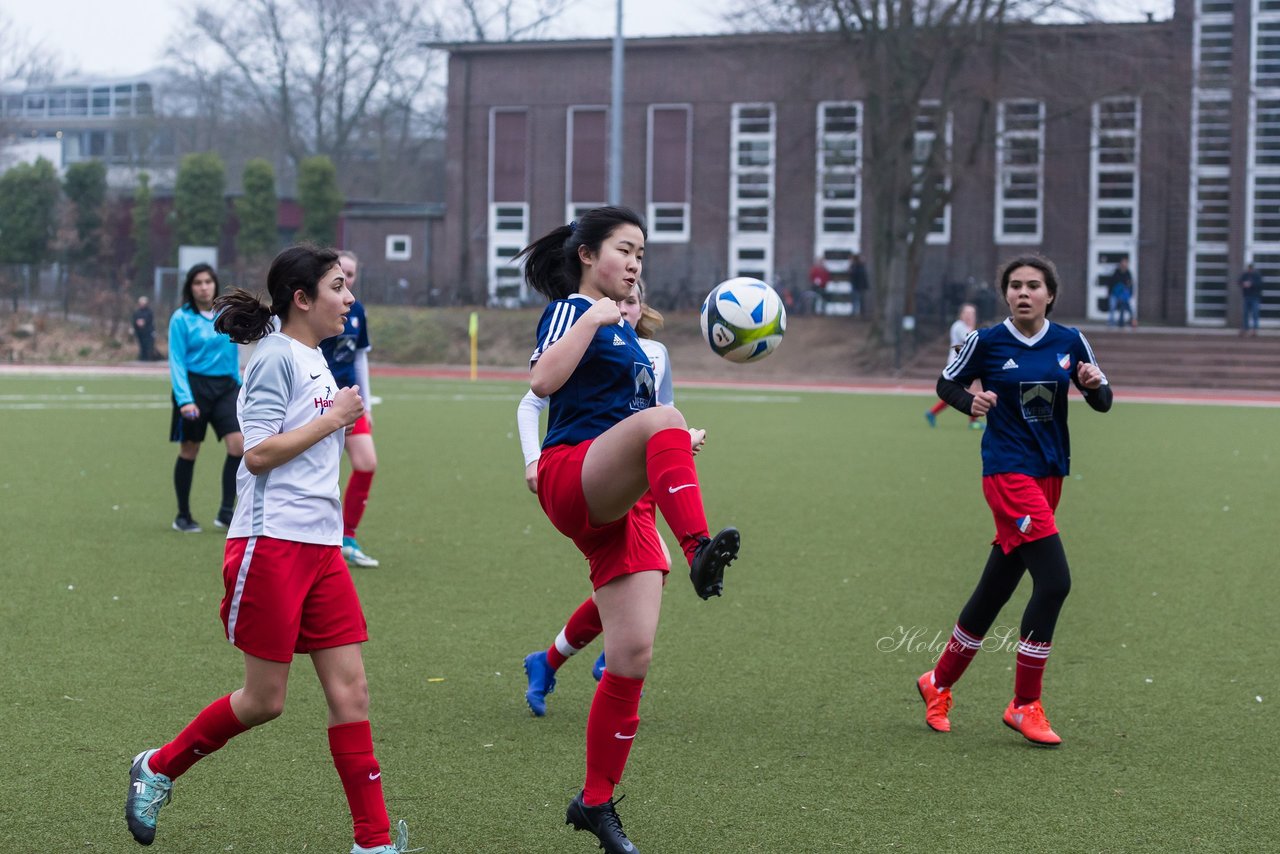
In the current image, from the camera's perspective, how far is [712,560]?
3988 millimetres

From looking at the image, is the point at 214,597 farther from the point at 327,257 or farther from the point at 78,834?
the point at 327,257

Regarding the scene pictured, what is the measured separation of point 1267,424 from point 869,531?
14.0 m

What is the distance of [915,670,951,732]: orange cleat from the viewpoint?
5.86 metres

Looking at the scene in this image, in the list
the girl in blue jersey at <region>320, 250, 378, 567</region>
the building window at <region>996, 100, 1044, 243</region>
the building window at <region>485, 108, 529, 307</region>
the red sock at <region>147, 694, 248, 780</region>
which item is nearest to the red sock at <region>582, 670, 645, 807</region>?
the red sock at <region>147, 694, 248, 780</region>

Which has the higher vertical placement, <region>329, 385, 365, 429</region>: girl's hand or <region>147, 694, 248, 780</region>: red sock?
<region>329, 385, 365, 429</region>: girl's hand

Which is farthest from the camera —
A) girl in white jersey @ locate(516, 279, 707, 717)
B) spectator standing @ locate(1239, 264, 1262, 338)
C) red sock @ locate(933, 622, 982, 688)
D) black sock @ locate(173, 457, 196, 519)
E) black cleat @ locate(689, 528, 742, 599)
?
spectator standing @ locate(1239, 264, 1262, 338)

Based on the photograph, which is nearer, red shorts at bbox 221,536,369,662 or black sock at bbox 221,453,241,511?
red shorts at bbox 221,536,369,662

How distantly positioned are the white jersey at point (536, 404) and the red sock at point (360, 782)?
1254 millimetres

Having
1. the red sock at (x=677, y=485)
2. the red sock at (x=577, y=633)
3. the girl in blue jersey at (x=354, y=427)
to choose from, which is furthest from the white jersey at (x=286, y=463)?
the girl in blue jersey at (x=354, y=427)

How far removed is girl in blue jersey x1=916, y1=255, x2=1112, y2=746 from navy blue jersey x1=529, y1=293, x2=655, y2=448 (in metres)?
1.74

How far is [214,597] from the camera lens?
27.3 ft

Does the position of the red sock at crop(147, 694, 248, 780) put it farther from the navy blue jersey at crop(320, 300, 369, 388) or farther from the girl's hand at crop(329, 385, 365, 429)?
the navy blue jersey at crop(320, 300, 369, 388)

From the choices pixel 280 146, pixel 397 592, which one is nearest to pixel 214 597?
pixel 397 592

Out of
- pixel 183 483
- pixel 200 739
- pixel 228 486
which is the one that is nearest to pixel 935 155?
pixel 228 486
